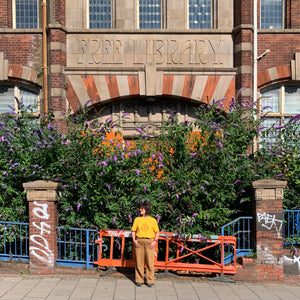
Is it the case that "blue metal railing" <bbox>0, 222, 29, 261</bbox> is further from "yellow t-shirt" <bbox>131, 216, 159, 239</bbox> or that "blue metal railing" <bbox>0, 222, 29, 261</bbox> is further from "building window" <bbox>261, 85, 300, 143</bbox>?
"building window" <bbox>261, 85, 300, 143</bbox>

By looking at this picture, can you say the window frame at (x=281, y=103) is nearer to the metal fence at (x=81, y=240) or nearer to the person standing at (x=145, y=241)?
the metal fence at (x=81, y=240)

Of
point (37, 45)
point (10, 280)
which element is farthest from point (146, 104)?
point (10, 280)

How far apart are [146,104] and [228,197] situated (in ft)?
18.3

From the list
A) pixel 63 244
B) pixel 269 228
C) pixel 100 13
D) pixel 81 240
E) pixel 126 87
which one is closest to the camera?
pixel 269 228

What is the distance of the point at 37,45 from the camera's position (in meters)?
12.6

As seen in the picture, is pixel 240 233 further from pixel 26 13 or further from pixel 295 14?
pixel 26 13

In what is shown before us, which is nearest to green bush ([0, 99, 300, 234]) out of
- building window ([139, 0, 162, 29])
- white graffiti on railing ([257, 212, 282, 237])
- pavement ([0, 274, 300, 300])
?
white graffiti on railing ([257, 212, 282, 237])

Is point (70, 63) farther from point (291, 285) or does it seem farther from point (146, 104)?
point (291, 285)

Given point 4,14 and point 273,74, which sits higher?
point 4,14

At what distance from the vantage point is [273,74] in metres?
12.5

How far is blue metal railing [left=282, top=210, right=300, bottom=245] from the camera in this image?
27.0ft

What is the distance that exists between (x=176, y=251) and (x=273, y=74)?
282 inches

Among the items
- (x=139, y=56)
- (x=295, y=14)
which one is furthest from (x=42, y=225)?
(x=295, y=14)

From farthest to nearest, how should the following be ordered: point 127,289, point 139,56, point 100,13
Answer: point 100,13 → point 139,56 → point 127,289
